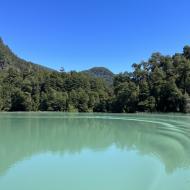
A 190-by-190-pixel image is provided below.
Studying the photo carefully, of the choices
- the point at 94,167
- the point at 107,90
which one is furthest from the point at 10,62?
the point at 94,167

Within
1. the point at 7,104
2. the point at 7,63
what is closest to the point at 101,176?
the point at 7,104

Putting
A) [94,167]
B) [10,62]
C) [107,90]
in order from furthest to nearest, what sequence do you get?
[10,62], [107,90], [94,167]

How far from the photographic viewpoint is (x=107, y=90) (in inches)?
3546

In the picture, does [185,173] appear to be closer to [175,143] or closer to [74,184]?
[74,184]

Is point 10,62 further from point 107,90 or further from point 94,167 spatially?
point 94,167

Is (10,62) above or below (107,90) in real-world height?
above

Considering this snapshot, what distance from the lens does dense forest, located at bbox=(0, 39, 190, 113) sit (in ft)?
203

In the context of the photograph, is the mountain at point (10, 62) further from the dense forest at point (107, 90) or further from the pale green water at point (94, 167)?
the pale green water at point (94, 167)

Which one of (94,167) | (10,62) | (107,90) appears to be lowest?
(94,167)

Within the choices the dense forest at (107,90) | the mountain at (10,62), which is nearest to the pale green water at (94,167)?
the dense forest at (107,90)

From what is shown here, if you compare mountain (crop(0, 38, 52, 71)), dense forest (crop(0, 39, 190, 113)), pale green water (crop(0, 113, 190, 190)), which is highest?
mountain (crop(0, 38, 52, 71))

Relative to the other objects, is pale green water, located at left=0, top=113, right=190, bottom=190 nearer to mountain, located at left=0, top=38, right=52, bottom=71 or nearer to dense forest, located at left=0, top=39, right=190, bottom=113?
dense forest, located at left=0, top=39, right=190, bottom=113

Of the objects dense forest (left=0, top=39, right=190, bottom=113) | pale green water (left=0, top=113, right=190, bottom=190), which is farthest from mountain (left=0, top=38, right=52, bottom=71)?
pale green water (left=0, top=113, right=190, bottom=190)

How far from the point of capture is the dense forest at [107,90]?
203 feet
